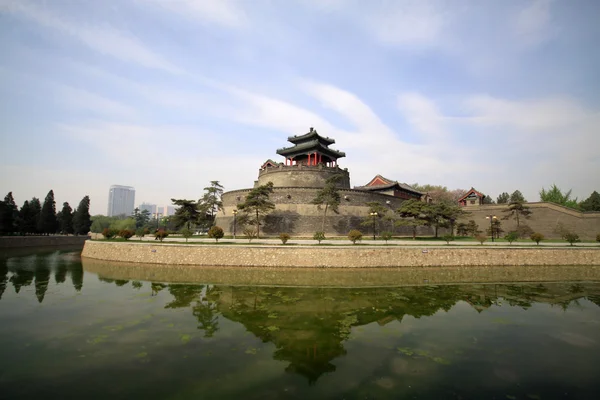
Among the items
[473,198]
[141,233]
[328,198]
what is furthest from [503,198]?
[141,233]

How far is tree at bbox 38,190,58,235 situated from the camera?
4619 centimetres

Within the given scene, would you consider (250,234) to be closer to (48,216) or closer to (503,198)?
(48,216)

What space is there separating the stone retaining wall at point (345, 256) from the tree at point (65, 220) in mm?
38066

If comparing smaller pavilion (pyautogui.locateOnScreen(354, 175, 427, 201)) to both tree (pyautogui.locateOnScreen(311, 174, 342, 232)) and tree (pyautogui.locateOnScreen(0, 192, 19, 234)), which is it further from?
tree (pyautogui.locateOnScreen(0, 192, 19, 234))

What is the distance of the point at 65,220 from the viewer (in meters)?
51.3

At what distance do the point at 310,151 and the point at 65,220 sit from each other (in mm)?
44270

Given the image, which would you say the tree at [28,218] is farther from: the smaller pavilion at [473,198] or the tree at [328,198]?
the smaller pavilion at [473,198]

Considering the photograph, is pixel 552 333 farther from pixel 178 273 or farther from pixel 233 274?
pixel 178 273

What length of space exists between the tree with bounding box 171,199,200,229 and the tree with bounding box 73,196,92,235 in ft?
89.2

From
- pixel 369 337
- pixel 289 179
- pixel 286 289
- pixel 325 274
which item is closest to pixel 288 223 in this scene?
pixel 289 179

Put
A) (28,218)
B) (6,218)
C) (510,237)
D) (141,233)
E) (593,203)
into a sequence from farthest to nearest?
1. (593,203)
2. (28,218)
3. (6,218)
4. (141,233)
5. (510,237)

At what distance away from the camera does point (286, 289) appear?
49.5 ft

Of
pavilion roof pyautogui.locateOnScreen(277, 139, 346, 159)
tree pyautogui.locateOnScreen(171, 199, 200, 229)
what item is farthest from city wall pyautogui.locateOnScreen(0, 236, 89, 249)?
pavilion roof pyautogui.locateOnScreen(277, 139, 346, 159)

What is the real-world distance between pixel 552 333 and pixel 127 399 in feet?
40.4
